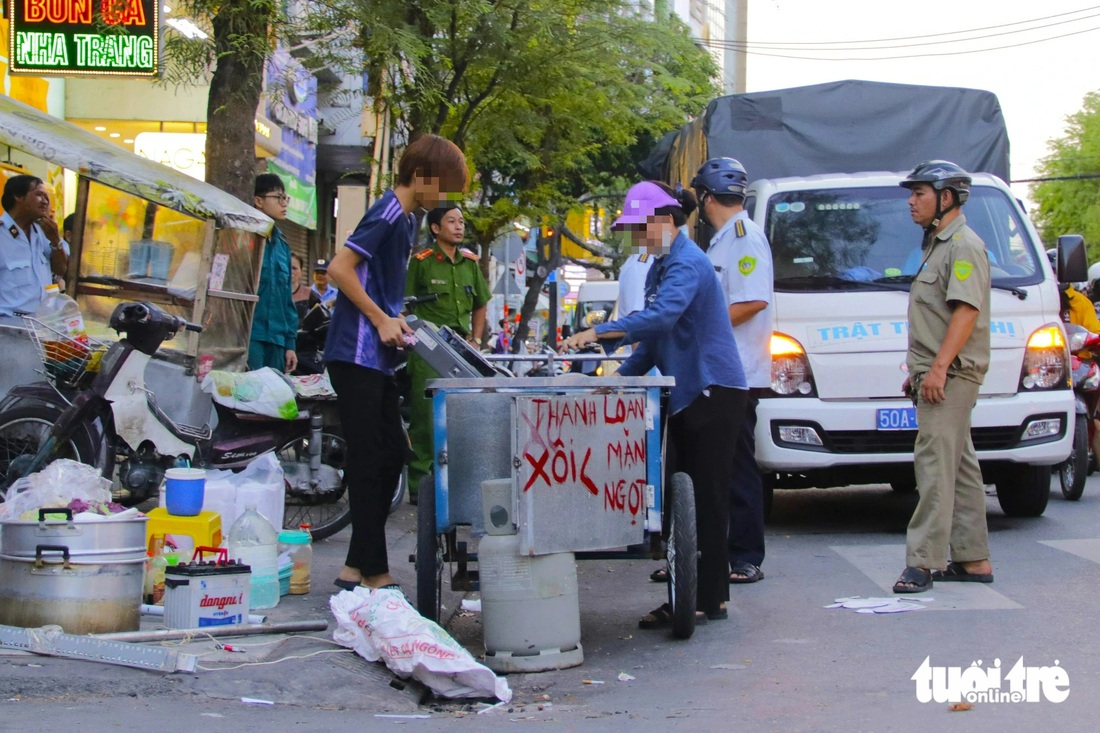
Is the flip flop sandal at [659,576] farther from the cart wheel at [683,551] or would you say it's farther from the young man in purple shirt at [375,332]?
the young man in purple shirt at [375,332]

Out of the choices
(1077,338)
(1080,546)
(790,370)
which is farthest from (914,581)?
(1077,338)

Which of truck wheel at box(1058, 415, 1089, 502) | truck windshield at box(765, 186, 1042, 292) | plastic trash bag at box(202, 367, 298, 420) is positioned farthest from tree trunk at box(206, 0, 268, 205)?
truck wheel at box(1058, 415, 1089, 502)

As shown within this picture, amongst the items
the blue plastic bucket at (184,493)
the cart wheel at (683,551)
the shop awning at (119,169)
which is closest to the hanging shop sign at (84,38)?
the shop awning at (119,169)

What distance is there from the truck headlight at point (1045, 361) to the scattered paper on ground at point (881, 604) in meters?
2.64

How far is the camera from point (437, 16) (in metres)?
12.1

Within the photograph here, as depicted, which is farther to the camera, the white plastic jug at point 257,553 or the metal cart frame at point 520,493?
the white plastic jug at point 257,553

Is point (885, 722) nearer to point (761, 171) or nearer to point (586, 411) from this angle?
point (586, 411)

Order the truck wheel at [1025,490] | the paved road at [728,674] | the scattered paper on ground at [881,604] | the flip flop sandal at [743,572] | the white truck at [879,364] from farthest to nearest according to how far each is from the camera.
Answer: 1. the truck wheel at [1025,490]
2. the white truck at [879,364]
3. the flip flop sandal at [743,572]
4. the scattered paper on ground at [881,604]
5. the paved road at [728,674]

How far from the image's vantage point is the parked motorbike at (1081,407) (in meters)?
10.4

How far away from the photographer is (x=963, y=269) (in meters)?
6.41

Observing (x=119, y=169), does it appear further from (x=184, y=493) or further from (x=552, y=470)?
(x=552, y=470)

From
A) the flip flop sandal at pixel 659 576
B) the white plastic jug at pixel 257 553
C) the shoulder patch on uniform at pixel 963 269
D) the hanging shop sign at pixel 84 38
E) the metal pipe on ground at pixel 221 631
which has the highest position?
the hanging shop sign at pixel 84 38

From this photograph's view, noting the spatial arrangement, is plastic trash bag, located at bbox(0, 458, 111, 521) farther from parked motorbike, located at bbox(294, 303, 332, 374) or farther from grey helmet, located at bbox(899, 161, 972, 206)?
parked motorbike, located at bbox(294, 303, 332, 374)

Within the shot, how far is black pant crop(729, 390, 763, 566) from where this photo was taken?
6.86 meters
